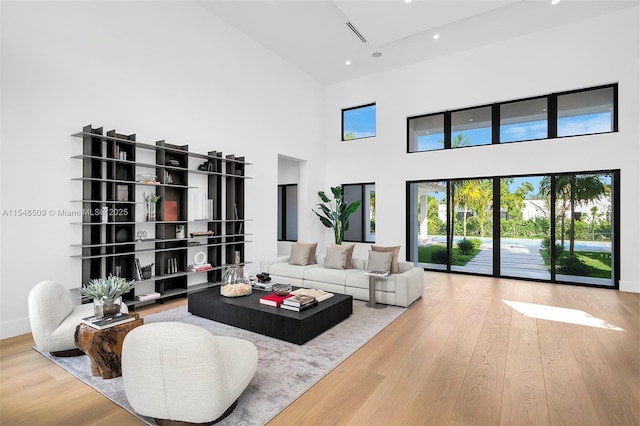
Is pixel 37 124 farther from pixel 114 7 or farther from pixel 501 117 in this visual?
pixel 501 117

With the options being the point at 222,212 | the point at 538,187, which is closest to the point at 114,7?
the point at 222,212

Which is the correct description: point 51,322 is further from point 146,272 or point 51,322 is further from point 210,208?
point 210,208

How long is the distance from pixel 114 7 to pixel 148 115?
57.8 inches

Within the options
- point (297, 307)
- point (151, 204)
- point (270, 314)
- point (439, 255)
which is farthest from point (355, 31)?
point (270, 314)

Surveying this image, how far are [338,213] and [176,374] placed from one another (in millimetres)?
6672

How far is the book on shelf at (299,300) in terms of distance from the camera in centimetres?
351

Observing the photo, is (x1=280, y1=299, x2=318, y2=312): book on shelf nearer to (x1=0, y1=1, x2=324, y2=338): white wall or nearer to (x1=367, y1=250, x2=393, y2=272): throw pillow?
(x1=367, y1=250, x2=393, y2=272): throw pillow

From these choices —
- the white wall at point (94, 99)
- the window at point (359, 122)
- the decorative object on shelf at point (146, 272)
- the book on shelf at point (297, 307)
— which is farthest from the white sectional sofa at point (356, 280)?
the window at point (359, 122)

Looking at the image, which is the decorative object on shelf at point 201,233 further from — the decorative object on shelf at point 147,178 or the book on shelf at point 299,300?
the book on shelf at point 299,300

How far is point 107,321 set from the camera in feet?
8.52

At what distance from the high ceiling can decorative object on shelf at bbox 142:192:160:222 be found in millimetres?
3576

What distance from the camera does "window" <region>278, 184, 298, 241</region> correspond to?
9.18 m

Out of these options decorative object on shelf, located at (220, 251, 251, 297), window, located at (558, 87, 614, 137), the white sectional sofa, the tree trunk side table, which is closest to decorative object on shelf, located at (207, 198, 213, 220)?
the white sectional sofa

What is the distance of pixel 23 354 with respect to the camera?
3.06 meters
